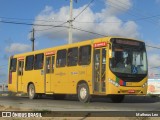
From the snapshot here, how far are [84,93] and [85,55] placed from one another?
1.99m

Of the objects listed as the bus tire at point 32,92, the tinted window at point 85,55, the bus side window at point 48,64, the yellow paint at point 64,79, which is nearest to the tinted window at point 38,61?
the yellow paint at point 64,79

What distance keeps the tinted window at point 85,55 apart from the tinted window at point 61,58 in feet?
5.99

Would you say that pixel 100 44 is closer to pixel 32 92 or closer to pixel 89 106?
pixel 89 106

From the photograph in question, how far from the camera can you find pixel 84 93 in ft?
77.6

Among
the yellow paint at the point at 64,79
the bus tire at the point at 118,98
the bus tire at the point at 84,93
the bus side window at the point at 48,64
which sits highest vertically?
the bus side window at the point at 48,64

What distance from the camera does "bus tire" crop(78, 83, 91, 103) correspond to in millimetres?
23297

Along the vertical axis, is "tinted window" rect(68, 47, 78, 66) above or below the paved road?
above

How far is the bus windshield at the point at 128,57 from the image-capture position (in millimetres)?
22125

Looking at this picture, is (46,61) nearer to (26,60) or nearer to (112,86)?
(26,60)

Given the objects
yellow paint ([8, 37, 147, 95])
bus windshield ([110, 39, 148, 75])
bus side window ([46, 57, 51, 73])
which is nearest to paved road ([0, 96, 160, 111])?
yellow paint ([8, 37, 147, 95])

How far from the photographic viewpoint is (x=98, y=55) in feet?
74.6

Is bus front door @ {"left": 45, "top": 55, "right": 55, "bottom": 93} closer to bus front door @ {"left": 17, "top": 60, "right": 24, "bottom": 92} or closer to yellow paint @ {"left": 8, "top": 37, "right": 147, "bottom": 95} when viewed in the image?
yellow paint @ {"left": 8, "top": 37, "right": 147, "bottom": 95}

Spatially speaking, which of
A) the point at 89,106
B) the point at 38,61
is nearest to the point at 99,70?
the point at 89,106

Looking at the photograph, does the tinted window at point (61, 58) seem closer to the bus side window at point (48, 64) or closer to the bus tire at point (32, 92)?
the bus side window at point (48, 64)
